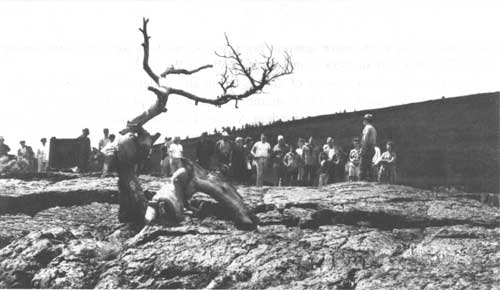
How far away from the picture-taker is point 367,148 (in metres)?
15.0

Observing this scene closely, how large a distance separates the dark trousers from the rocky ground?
942 millimetres

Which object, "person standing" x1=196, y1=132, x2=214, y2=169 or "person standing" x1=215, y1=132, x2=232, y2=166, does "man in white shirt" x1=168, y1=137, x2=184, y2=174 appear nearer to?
"person standing" x1=196, y1=132, x2=214, y2=169

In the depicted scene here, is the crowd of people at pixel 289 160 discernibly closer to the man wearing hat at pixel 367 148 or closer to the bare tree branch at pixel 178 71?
the man wearing hat at pixel 367 148

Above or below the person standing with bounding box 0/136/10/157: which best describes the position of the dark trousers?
below

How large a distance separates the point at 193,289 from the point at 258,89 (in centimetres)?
535

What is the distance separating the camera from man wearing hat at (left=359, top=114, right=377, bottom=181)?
49.0 feet

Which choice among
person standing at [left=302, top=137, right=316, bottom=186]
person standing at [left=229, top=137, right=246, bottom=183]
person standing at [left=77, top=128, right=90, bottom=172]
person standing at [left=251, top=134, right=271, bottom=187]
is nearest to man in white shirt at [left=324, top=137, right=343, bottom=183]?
person standing at [left=302, top=137, right=316, bottom=186]

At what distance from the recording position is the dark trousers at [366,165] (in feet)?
49.6

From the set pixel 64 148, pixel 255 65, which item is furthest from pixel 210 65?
pixel 64 148

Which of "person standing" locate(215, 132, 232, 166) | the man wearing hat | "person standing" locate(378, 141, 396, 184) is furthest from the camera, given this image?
"person standing" locate(215, 132, 232, 166)

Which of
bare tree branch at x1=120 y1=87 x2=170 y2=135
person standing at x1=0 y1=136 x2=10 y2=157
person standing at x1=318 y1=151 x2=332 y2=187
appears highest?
bare tree branch at x1=120 y1=87 x2=170 y2=135

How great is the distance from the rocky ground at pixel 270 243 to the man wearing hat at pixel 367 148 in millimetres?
953

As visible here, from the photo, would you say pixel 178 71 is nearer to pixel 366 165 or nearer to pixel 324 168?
pixel 366 165

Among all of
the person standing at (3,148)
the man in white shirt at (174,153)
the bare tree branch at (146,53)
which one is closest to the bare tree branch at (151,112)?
the bare tree branch at (146,53)
